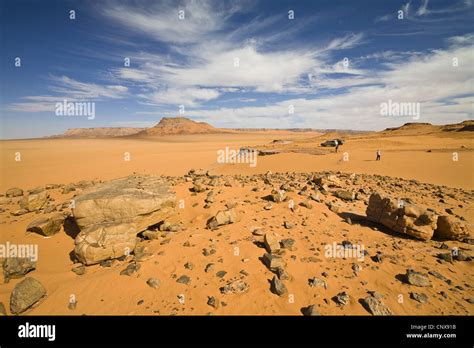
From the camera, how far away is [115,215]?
5539mm

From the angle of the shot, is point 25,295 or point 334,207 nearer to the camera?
point 25,295

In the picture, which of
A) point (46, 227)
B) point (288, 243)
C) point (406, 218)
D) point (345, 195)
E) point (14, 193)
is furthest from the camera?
point (14, 193)

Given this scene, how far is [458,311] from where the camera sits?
11.0 feet

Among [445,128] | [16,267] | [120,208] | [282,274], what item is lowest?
[16,267]

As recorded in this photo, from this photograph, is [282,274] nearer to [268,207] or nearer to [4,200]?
[268,207]

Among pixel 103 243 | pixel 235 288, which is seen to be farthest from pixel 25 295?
pixel 235 288

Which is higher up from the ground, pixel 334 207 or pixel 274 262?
pixel 334 207

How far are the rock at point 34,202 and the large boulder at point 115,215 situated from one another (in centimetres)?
334

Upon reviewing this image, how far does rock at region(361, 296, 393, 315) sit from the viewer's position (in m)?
3.34

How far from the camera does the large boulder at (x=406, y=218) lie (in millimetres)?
4973

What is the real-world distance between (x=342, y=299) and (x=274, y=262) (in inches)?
48.7

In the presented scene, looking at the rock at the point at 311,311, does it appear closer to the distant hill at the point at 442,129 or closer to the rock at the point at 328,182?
the rock at the point at 328,182
